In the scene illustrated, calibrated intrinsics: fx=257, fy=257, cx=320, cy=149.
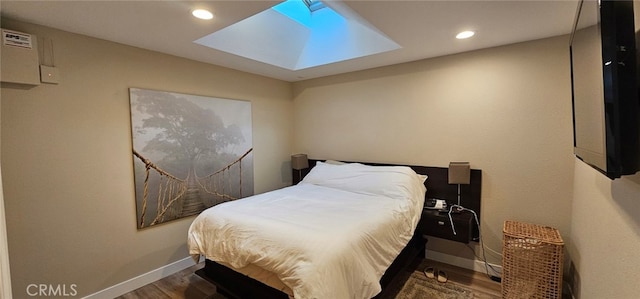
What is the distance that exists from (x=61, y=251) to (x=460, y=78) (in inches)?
155

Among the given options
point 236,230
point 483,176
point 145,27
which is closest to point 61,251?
point 236,230

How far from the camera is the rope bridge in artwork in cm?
252

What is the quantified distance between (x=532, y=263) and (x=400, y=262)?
39.2 inches

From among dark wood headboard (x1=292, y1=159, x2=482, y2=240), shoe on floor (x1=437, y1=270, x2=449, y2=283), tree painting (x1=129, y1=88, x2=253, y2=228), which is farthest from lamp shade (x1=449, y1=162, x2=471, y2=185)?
tree painting (x1=129, y1=88, x2=253, y2=228)

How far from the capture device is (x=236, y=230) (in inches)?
76.3

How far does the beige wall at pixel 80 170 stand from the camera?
6.14ft

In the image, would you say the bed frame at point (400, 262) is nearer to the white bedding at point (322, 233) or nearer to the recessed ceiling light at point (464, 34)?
the white bedding at point (322, 233)

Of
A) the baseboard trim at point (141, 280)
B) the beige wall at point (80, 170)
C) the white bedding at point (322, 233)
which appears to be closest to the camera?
the white bedding at point (322, 233)

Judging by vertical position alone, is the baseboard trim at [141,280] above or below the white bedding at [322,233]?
below

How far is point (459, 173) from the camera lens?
257 centimetres

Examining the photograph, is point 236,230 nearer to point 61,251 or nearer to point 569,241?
point 61,251

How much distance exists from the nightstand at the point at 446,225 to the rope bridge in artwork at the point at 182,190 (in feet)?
7.37

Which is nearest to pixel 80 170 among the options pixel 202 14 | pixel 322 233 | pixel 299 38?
pixel 202 14

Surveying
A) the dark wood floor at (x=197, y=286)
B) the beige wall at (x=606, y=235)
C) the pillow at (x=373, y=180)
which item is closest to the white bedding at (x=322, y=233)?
the pillow at (x=373, y=180)
